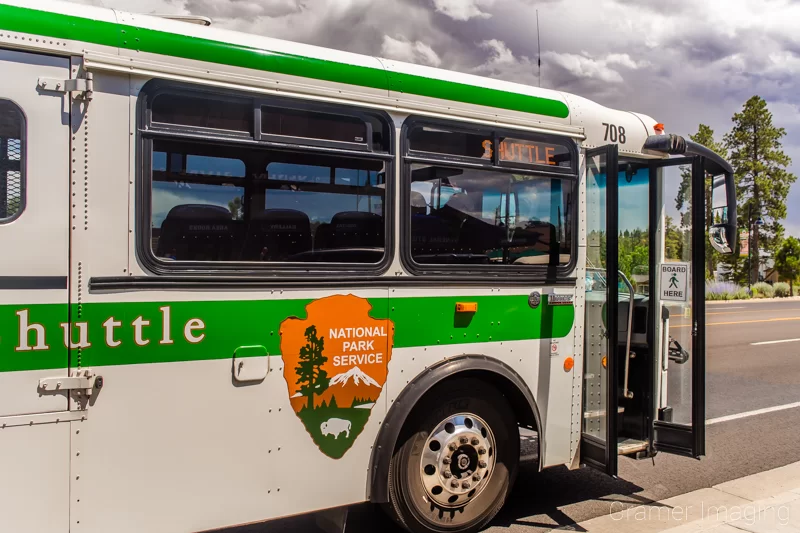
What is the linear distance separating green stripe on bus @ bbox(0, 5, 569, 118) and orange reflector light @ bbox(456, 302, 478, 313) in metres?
1.30

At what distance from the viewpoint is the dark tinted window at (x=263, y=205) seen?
135 inches

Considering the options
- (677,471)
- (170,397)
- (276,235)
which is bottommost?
(677,471)

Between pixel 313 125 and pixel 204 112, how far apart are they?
606mm

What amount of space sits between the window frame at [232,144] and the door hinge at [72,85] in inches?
9.0

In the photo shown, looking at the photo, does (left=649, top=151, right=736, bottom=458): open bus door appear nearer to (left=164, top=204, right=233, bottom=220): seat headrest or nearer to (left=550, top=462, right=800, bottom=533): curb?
(left=550, top=462, right=800, bottom=533): curb

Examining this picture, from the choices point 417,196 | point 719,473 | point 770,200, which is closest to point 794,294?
point 770,200

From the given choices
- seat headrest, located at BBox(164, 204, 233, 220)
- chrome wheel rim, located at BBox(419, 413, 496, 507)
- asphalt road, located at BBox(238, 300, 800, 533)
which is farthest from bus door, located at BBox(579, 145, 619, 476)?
seat headrest, located at BBox(164, 204, 233, 220)

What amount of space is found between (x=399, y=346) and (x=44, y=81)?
7.64 ft

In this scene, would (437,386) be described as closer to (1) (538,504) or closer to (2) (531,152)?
(1) (538,504)

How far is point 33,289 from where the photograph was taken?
10.2ft

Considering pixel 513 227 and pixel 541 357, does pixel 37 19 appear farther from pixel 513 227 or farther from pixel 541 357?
pixel 541 357

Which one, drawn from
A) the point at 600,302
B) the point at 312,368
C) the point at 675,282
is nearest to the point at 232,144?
the point at 312,368

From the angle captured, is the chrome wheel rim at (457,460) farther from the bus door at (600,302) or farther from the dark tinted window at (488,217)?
the dark tinted window at (488,217)

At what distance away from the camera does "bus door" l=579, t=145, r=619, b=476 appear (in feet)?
15.6
